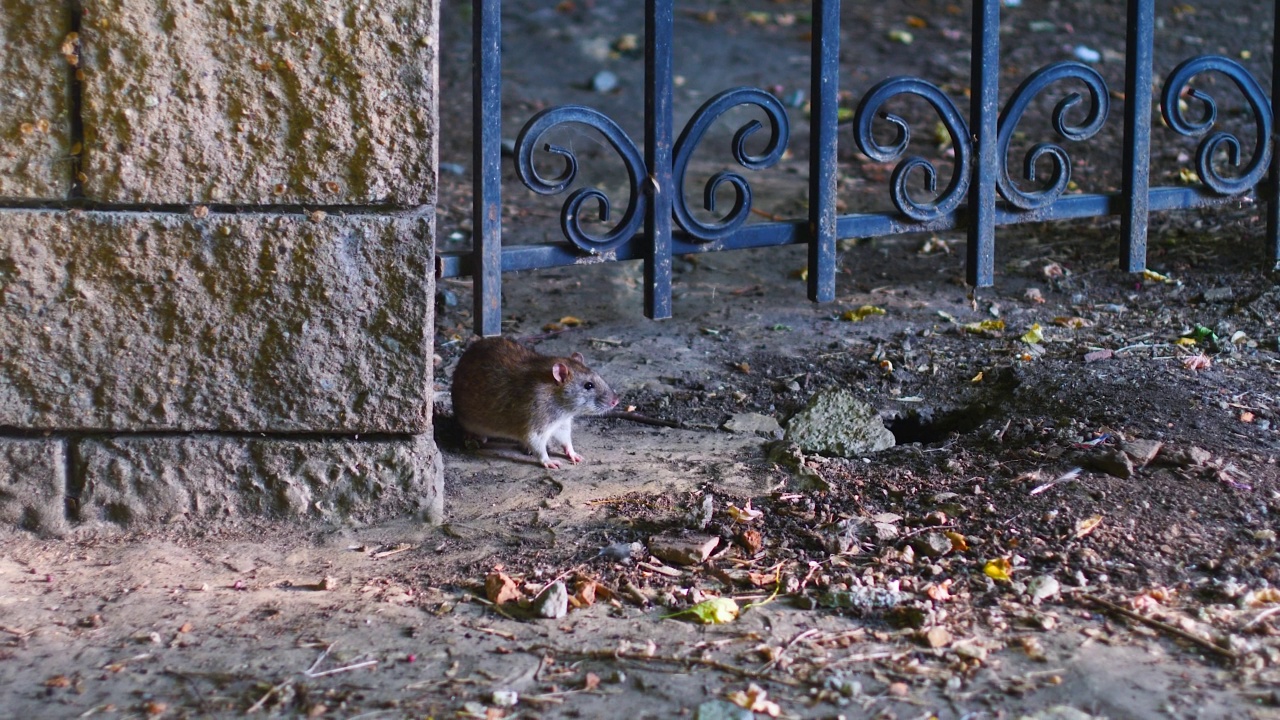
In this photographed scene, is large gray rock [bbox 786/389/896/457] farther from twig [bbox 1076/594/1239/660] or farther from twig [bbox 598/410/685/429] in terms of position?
twig [bbox 1076/594/1239/660]

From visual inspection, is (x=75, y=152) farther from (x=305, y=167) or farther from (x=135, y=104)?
(x=305, y=167)

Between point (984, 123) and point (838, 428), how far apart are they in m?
1.31

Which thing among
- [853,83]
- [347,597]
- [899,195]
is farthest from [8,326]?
[853,83]

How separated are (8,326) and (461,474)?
1.46 m

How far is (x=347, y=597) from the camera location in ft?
11.2

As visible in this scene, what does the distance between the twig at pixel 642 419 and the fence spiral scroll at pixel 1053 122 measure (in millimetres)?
1535

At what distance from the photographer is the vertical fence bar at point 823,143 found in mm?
4625

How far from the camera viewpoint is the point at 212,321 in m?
3.66

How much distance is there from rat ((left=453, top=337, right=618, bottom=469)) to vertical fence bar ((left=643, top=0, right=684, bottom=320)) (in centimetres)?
41

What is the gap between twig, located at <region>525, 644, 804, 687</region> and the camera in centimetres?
295

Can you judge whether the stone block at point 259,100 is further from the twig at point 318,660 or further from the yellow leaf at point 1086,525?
the yellow leaf at point 1086,525

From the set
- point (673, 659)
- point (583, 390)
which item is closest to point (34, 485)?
point (583, 390)

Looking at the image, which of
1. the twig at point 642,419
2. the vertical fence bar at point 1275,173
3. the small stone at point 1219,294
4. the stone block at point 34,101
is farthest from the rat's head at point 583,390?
the vertical fence bar at point 1275,173

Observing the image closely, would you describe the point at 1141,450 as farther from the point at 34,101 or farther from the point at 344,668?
the point at 34,101
